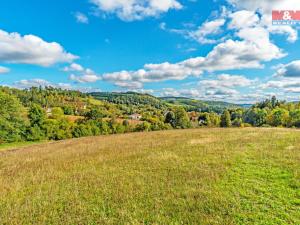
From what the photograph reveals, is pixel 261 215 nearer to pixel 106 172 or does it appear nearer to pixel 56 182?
pixel 106 172

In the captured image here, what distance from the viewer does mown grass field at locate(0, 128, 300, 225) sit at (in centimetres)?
587

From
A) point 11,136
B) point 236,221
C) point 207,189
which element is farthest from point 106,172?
point 11,136

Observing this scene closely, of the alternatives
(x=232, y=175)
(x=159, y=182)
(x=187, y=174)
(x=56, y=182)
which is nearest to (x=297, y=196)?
(x=232, y=175)

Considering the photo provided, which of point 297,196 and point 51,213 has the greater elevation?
point 297,196

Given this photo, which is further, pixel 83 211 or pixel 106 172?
pixel 106 172

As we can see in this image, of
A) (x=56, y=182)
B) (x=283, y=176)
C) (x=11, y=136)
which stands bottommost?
(x=11, y=136)

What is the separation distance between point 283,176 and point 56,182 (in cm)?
848

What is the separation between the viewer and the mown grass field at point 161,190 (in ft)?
19.3

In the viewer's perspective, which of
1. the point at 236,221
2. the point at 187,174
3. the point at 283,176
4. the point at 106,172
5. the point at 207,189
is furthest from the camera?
the point at 106,172

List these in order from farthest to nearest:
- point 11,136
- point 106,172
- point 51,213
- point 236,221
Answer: point 11,136 → point 106,172 → point 51,213 → point 236,221

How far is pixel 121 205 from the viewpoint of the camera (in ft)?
21.5

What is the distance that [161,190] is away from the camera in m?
7.40

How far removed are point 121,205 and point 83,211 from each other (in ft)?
3.45

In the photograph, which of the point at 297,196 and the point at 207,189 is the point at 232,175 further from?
the point at 297,196
